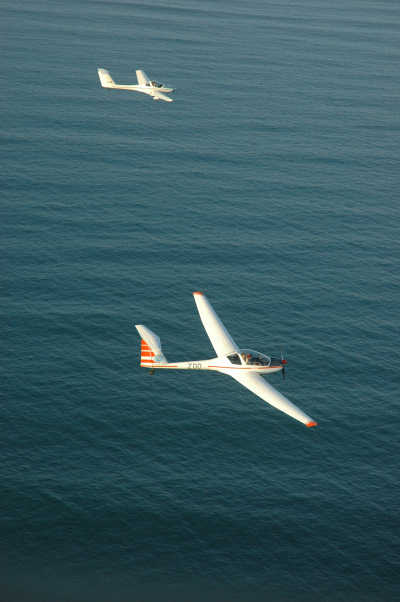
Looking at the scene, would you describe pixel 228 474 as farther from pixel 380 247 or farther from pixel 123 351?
pixel 380 247

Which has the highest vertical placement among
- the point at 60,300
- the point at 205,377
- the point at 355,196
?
the point at 355,196

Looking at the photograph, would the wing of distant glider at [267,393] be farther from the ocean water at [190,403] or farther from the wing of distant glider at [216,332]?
the ocean water at [190,403]

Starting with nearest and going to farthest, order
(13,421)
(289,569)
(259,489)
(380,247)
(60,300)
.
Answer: (289,569) → (259,489) → (13,421) → (60,300) → (380,247)

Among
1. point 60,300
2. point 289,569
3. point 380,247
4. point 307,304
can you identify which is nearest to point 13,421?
point 60,300

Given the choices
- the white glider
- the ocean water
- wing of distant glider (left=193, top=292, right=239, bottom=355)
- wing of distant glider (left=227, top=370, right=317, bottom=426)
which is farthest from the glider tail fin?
the ocean water

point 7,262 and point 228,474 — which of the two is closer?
point 228,474

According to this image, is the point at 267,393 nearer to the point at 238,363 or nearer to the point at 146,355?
the point at 238,363

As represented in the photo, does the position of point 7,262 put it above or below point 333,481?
above

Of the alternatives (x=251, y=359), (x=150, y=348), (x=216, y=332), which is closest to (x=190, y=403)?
(x=216, y=332)

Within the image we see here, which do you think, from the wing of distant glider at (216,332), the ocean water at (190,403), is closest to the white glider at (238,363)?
the wing of distant glider at (216,332)
